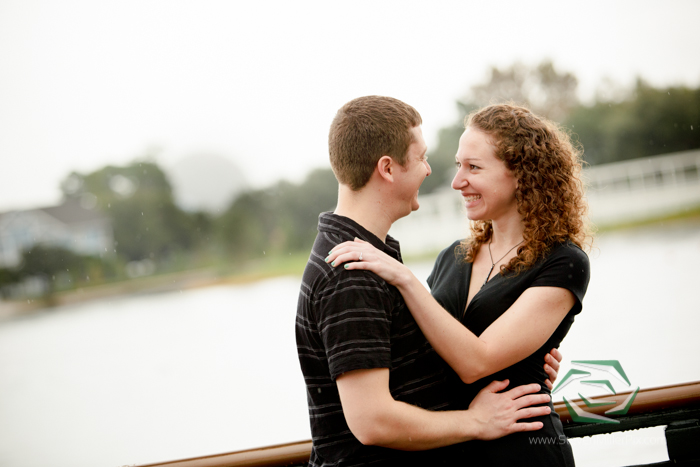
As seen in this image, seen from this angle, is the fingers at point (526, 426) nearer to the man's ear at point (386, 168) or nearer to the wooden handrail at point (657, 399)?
the wooden handrail at point (657, 399)

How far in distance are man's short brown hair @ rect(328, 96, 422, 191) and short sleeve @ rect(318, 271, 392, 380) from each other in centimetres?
24

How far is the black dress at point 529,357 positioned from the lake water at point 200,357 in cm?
336

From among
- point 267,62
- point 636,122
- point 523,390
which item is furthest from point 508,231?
point 636,122

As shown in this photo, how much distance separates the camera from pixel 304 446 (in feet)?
4.89

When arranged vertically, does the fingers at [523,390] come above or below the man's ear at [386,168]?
below

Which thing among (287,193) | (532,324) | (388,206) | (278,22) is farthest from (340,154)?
(287,193)

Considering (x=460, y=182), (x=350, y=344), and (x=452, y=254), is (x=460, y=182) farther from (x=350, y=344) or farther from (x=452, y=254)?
(x=350, y=344)

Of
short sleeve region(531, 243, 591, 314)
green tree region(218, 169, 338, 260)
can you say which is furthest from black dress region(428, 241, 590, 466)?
green tree region(218, 169, 338, 260)

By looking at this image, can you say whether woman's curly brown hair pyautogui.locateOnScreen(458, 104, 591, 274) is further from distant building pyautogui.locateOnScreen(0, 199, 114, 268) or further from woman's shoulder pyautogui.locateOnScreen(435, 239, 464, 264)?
distant building pyautogui.locateOnScreen(0, 199, 114, 268)

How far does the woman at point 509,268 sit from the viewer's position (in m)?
1.06

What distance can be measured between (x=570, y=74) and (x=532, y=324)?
5.95m

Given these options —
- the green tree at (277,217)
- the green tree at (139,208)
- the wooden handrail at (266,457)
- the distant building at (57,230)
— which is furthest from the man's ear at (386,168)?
the green tree at (139,208)

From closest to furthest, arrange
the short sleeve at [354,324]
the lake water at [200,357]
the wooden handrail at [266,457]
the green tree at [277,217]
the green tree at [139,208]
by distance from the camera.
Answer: the short sleeve at [354,324], the wooden handrail at [266,457], the lake water at [200,357], the green tree at [277,217], the green tree at [139,208]
